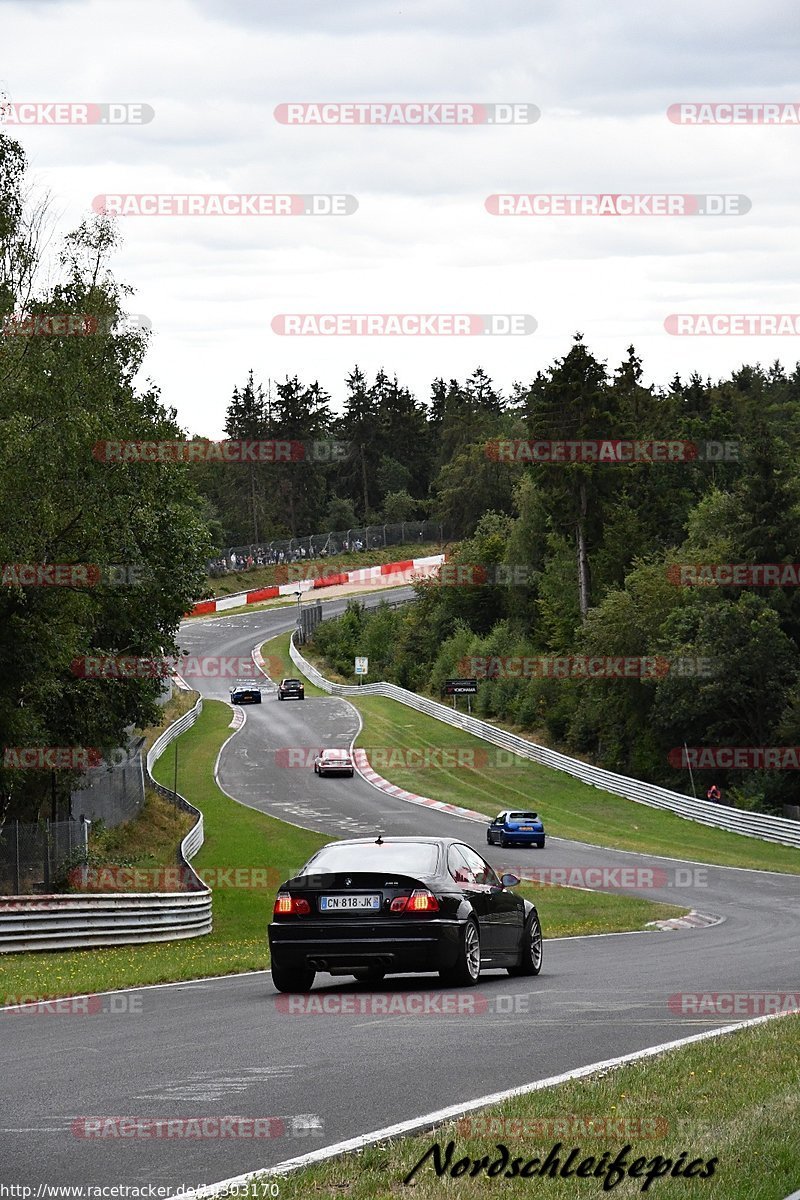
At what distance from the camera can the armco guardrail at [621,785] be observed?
5072cm

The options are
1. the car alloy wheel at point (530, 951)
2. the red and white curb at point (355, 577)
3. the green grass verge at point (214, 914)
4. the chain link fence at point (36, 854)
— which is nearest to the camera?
the car alloy wheel at point (530, 951)

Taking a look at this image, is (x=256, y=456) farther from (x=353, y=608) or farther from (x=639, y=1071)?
(x=639, y=1071)

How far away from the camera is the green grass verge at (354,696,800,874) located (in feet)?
156

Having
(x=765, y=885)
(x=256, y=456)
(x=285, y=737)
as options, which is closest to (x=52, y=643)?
(x=765, y=885)

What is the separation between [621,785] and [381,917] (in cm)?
4808

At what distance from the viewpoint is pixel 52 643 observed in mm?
27500

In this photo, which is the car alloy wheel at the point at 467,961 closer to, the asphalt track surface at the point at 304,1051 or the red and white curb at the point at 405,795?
the asphalt track surface at the point at 304,1051

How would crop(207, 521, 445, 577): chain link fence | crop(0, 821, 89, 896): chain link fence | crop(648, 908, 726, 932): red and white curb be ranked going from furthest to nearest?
crop(207, 521, 445, 577): chain link fence
crop(648, 908, 726, 932): red and white curb
crop(0, 821, 89, 896): chain link fence

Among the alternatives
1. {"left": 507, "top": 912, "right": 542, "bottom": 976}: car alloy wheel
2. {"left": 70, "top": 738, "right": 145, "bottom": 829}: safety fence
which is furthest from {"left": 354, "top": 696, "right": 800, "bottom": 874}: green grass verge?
{"left": 507, "top": 912, "right": 542, "bottom": 976}: car alloy wheel

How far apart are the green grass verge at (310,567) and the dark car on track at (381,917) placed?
11239 centimetres

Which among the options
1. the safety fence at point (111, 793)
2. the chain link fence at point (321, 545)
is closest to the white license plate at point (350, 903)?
the safety fence at point (111, 793)

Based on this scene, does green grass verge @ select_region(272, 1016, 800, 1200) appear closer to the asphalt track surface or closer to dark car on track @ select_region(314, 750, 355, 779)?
the asphalt track surface

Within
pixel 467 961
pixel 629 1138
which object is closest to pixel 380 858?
pixel 467 961

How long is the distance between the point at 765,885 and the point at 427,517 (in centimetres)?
12293
